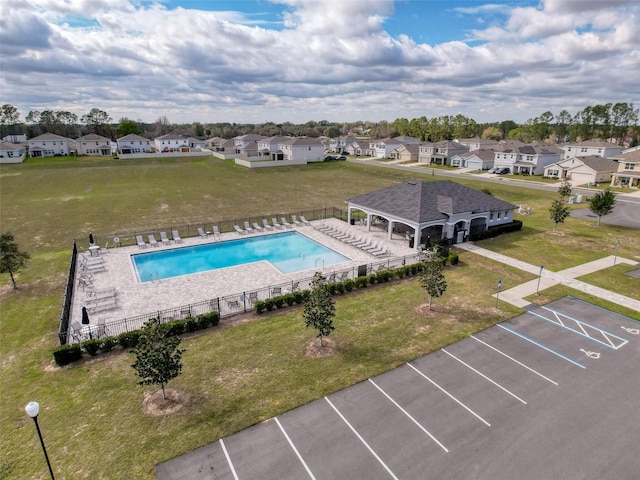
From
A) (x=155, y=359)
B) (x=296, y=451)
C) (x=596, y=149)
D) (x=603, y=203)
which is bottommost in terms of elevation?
(x=296, y=451)

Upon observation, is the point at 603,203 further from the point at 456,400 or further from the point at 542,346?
the point at 456,400

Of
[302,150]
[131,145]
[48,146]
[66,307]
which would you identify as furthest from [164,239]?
[48,146]

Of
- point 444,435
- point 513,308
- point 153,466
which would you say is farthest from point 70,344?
point 513,308

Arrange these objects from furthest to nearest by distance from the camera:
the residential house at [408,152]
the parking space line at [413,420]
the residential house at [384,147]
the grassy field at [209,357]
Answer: the residential house at [384,147] → the residential house at [408,152] → the grassy field at [209,357] → the parking space line at [413,420]

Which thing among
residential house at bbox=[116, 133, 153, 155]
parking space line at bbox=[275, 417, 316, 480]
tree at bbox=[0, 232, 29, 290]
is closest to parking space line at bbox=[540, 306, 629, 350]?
parking space line at bbox=[275, 417, 316, 480]

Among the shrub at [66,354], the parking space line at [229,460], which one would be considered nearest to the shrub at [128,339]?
the shrub at [66,354]

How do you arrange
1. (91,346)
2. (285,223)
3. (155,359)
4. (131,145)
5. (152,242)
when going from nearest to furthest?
(155,359)
(91,346)
(152,242)
(285,223)
(131,145)

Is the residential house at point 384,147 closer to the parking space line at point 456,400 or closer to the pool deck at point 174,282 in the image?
the pool deck at point 174,282
